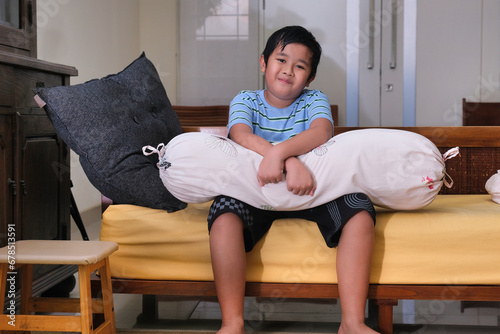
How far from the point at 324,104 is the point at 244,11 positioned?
307 centimetres

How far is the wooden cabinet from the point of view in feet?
4.99

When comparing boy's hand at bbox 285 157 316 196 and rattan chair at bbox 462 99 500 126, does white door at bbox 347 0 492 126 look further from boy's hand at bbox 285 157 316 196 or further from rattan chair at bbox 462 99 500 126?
boy's hand at bbox 285 157 316 196

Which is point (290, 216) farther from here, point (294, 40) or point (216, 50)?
point (216, 50)

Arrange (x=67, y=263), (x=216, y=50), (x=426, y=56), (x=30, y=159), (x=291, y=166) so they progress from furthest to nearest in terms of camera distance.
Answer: (x=216, y=50) → (x=426, y=56) → (x=30, y=159) → (x=291, y=166) → (x=67, y=263)

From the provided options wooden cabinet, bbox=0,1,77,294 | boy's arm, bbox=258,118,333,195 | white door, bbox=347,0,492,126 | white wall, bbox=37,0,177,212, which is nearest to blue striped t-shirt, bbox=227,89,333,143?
boy's arm, bbox=258,118,333,195

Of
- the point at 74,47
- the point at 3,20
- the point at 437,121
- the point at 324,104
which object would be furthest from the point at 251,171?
the point at 437,121

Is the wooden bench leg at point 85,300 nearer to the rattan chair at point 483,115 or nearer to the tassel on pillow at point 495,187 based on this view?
the tassel on pillow at point 495,187

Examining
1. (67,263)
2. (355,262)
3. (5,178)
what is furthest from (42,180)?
(355,262)

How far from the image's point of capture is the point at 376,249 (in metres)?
1.37

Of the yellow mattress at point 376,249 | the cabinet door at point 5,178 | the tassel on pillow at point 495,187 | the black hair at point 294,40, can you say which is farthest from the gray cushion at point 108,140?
the tassel on pillow at point 495,187

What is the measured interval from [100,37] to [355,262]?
293cm

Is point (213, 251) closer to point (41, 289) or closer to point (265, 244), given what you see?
point (265, 244)

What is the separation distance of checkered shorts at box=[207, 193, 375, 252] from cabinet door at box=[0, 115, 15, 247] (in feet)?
1.93

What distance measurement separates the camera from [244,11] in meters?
4.41
